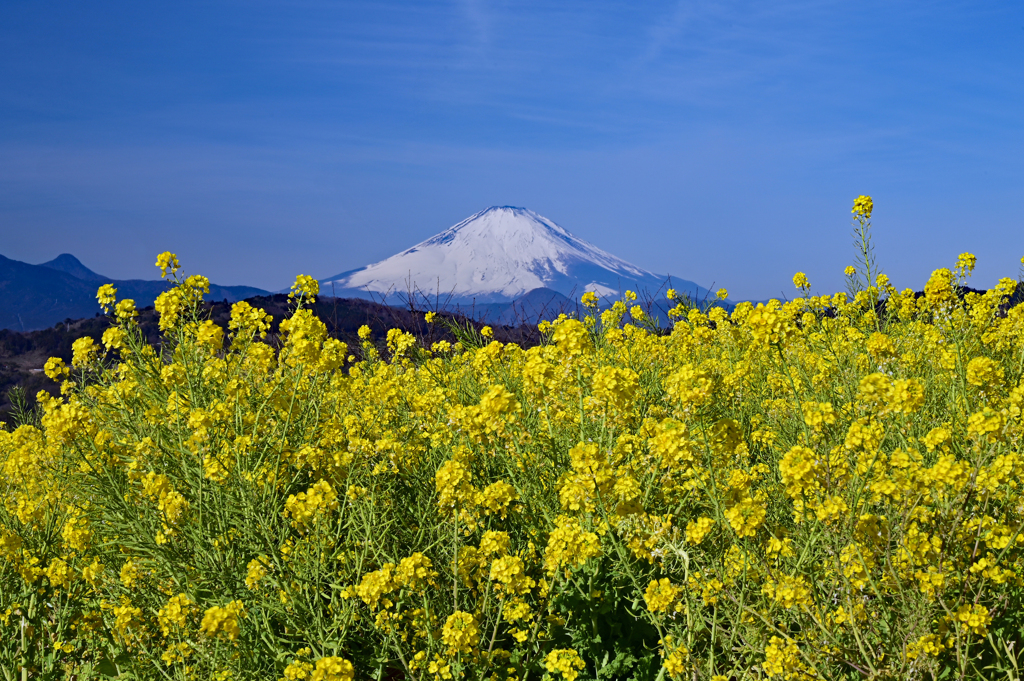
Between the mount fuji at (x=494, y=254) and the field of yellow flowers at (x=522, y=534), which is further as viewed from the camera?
the mount fuji at (x=494, y=254)

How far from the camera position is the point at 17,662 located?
2.94 meters

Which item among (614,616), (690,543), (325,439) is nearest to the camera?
(690,543)

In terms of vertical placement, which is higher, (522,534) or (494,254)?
(494,254)

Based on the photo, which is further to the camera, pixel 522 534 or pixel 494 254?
pixel 494 254

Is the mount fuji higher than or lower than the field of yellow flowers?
higher

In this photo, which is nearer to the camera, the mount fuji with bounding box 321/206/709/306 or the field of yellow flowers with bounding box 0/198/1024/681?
the field of yellow flowers with bounding box 0/198/1024/681

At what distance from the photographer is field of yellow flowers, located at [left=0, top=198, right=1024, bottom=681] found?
225 cm

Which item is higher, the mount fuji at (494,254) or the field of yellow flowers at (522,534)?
the mount fuji at (494,254)

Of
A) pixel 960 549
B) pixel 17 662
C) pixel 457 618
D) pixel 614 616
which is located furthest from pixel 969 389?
pixel 17 662

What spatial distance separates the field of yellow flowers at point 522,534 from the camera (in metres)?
2.25

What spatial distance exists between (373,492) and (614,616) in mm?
1140

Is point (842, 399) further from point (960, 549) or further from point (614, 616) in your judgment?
point (614, 616)

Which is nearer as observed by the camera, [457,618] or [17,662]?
[457,618]

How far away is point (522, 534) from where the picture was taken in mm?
3127
